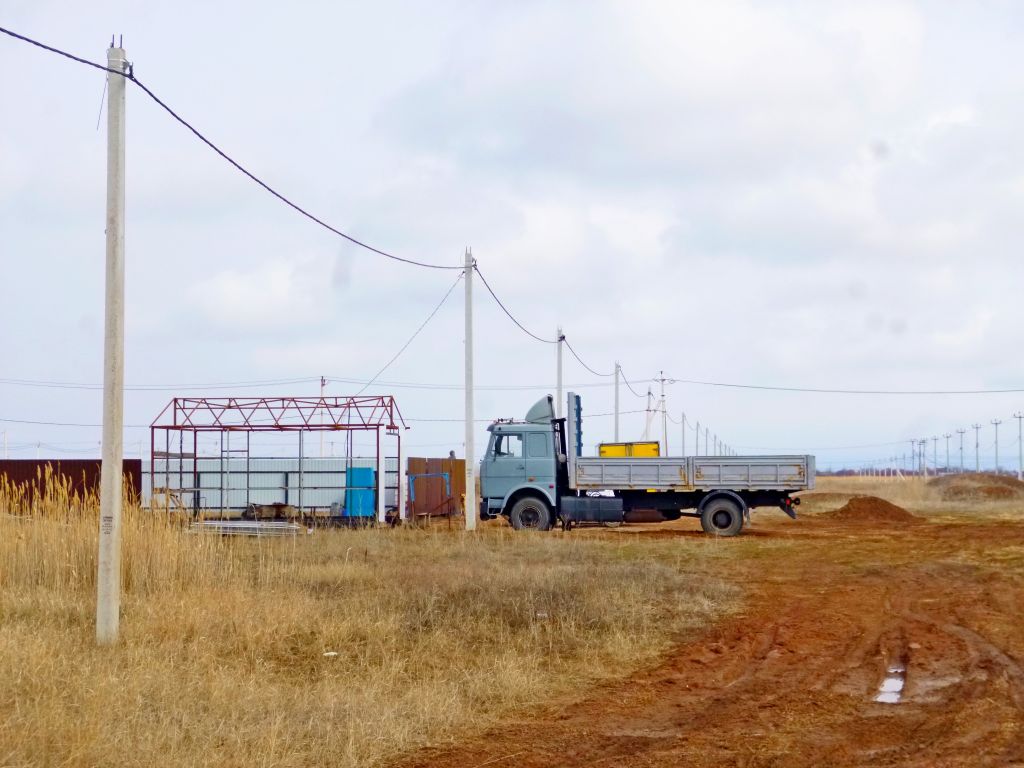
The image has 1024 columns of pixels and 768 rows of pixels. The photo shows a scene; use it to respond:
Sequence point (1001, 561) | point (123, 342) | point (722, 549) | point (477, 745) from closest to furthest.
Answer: point (477, 745)
point (123, 342)
point (1001, 561)
point (722, 549)

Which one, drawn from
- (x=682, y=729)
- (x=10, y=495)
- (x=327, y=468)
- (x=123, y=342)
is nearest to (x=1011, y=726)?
(x=682, y=729)

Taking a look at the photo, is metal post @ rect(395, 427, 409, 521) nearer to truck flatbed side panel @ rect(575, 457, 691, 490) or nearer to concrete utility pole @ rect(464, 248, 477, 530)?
concrete utility pole @ rect(464, 248, 477, 530)

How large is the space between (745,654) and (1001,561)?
11794mm

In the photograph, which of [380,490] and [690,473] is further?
[380,490]

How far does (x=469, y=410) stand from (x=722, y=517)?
709 centimetres

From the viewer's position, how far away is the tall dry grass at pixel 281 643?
22.5ft

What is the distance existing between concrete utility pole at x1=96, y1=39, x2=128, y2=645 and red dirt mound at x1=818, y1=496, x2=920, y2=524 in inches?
1257

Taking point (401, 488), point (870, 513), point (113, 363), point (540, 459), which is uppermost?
point (113, 363)

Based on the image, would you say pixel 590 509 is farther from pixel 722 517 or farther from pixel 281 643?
pixel 281 643

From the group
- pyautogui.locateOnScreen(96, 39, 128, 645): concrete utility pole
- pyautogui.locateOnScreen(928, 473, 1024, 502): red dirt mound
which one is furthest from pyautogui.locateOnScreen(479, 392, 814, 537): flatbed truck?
pyautogui.locateOnScreen(928, 473, 1024, 502): red dirt mound

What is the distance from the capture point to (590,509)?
26.7m

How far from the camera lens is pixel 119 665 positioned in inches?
342

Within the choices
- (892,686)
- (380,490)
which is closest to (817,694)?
(892,686)

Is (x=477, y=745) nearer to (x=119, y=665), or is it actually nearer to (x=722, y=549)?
(x=119, y=665)
